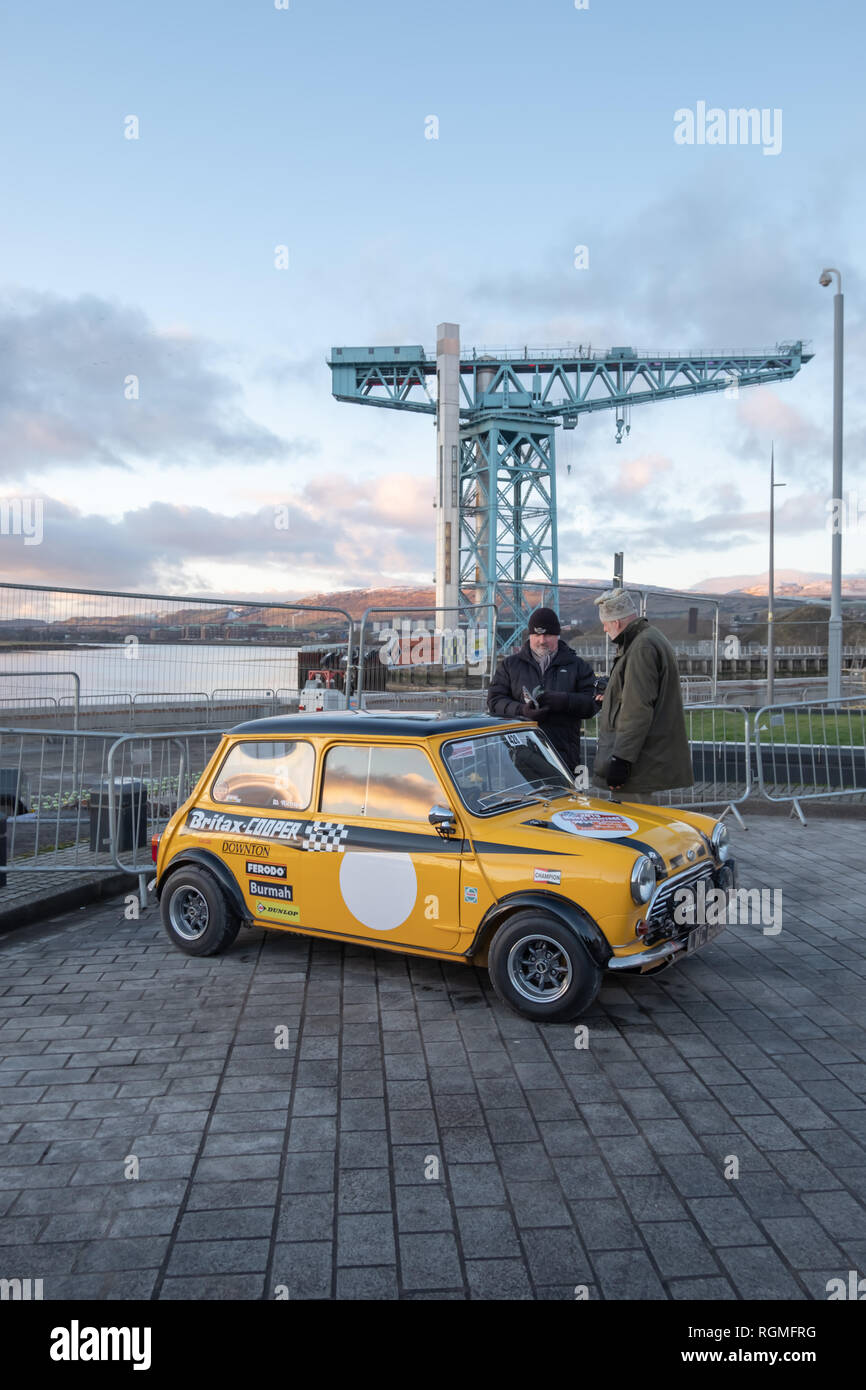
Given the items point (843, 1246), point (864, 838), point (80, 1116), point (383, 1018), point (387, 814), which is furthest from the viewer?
point (864, 838)

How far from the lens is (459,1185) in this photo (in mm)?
3227

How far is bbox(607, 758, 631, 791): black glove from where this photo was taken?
598 centimetres

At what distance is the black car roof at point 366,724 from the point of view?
5203 millimetres

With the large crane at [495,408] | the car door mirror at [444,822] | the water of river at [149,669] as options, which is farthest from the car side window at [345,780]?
the large crane at [495,408]

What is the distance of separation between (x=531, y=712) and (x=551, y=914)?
2373 millimetres

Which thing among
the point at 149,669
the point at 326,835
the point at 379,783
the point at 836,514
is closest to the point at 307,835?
the point at 326,835

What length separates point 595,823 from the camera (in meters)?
4.89

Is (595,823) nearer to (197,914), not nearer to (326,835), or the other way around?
(326,835)

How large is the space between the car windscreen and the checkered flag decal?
27.7 inches

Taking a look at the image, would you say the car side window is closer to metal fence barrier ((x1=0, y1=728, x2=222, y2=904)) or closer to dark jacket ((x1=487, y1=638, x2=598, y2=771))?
dark jacket ((x1=487, y1=638, x2=598, y2=771))

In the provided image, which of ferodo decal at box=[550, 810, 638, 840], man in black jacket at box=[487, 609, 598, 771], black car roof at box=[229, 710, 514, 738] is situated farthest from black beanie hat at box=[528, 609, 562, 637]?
ferodo decal at box=[550, 810, 638, 840]
